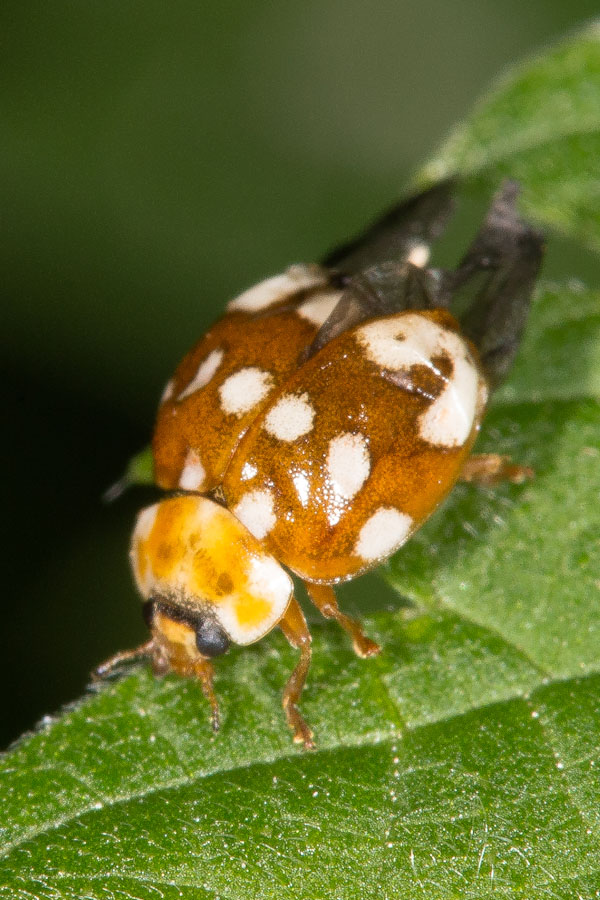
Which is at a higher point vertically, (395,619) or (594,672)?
(395,619)

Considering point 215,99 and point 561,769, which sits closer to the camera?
point 561,769

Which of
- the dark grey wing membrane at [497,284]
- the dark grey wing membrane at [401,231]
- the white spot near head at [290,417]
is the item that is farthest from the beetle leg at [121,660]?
the dark grey wing membrane at [401,231]

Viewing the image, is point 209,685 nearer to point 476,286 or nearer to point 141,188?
point 476,286

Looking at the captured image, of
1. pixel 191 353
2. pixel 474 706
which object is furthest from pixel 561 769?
pixel 191 353

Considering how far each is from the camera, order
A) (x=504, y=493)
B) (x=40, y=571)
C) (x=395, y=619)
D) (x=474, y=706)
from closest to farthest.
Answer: (x=474, y=706) → (x=395, y=619) → (x=504, y=493) → (x=40, y=571)

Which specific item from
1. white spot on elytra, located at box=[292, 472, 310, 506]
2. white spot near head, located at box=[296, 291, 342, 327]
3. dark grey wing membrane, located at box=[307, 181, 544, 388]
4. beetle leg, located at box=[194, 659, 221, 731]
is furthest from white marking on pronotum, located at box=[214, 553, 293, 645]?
white spot near head, located at box=[296, 291, 342, 327]

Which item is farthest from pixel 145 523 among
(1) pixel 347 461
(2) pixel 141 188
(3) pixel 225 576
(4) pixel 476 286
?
(2) pixel 141 188

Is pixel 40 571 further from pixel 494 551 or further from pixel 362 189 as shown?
pixel 362 189
